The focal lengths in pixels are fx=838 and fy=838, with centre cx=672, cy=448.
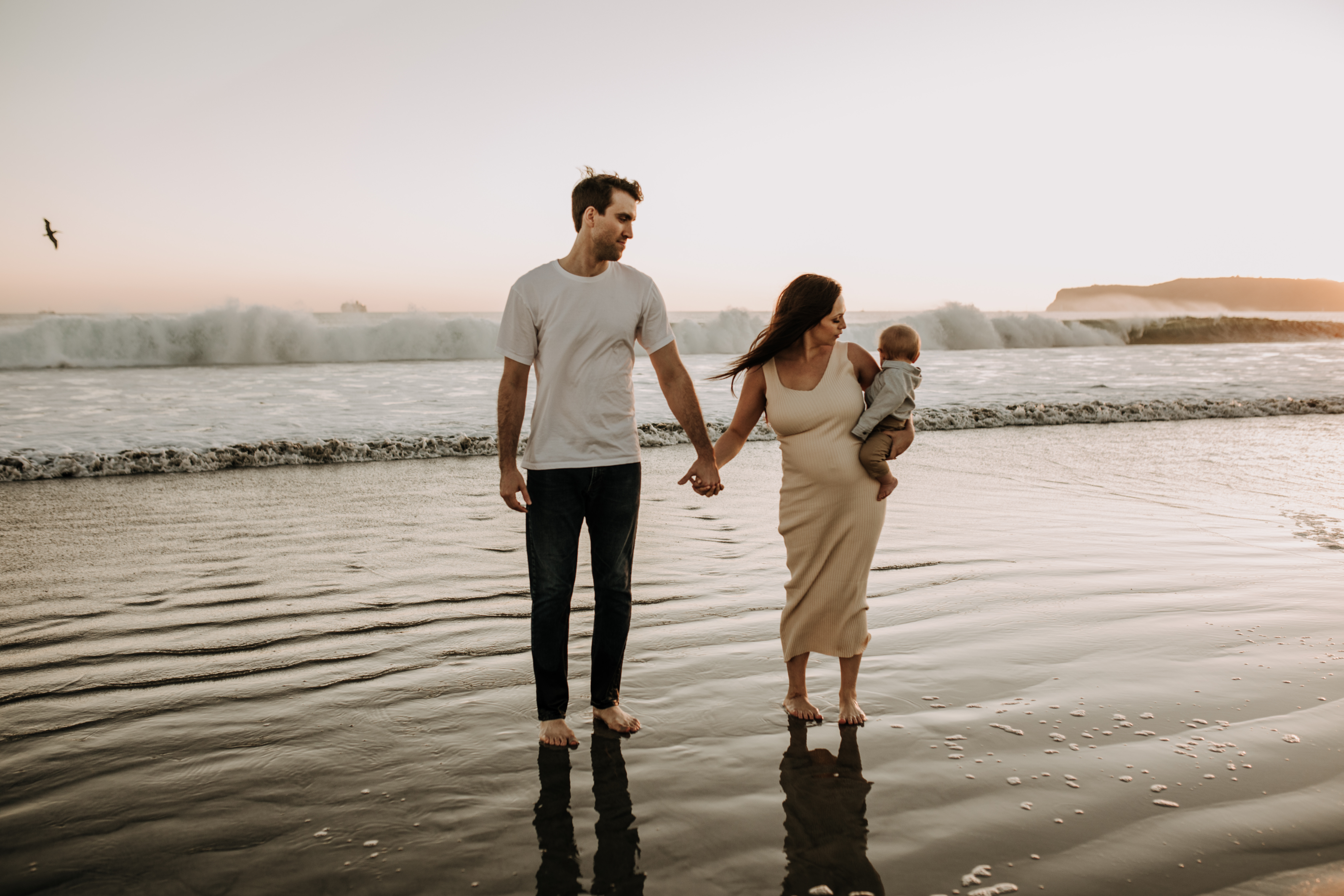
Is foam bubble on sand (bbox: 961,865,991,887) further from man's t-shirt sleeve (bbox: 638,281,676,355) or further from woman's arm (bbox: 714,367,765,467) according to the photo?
man's t-shirt sleeve (bbox: 638,281,676,355)

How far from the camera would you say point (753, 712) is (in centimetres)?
362

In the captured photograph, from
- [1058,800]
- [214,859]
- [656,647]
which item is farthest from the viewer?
[656,647]

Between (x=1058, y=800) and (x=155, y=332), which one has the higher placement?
(x=155, y=332)

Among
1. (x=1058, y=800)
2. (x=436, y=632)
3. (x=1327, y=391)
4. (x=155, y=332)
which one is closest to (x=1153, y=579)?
(x=1058, y=800)

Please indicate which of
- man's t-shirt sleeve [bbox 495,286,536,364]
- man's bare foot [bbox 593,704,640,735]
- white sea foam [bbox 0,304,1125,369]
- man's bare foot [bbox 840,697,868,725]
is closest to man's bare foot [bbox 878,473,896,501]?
man's bare foot [bbox 840,697,868,725]

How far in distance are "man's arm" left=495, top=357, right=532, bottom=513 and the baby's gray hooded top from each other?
1355 mm

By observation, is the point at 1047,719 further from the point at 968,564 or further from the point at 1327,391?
the point at 1327,391

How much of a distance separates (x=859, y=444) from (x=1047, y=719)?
138 cm

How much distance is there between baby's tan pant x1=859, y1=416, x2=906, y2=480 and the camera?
3422mm

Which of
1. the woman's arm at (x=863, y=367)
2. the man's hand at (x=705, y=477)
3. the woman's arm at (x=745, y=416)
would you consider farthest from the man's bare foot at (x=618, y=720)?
the woman's arm at (x=863, y=367)

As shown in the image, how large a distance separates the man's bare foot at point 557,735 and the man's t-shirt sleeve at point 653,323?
1534 mm

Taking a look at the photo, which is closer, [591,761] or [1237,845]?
[1237,845]

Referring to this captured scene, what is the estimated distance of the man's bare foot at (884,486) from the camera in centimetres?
347

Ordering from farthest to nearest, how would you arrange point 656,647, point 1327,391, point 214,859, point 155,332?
1. point 155,332
2. point 1327,391
3. point 656,647
4. point 214,859
